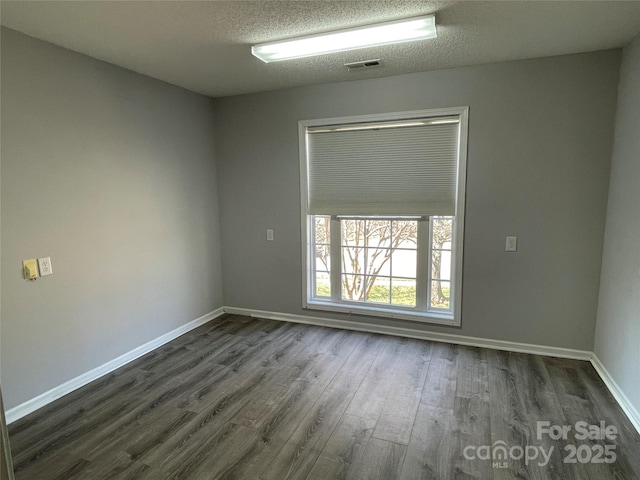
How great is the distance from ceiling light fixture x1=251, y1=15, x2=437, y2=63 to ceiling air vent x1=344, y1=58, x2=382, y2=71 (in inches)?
15.5

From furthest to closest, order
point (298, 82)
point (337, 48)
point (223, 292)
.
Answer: point (223, 292) < point (298, 82) < point (337, 48)

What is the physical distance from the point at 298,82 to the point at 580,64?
236 cm

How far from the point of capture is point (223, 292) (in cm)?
438

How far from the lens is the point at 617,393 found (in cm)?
250

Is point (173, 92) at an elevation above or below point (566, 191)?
above

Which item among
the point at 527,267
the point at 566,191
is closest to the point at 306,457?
the point at 527,267

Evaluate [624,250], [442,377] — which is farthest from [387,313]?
[624,250]

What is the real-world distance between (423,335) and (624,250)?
5.75 ft

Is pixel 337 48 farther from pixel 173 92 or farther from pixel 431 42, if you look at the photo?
pixel 173 92

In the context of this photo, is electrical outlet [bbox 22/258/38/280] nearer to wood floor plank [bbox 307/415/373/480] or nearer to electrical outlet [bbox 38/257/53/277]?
electrical outlet [bbox 38/257/53/277]

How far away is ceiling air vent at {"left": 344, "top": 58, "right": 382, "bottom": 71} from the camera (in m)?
2.92

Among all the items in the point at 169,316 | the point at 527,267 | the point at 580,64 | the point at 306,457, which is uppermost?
the point at 580,64

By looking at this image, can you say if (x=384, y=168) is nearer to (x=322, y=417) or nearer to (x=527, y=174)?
(x=527, y=174)

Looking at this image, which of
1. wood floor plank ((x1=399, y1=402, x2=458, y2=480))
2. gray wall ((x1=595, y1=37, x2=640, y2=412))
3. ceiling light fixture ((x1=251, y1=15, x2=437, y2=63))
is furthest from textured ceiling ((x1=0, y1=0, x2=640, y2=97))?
wood floor plank ((x1=399, y1=402, x2=458, y2=480))
